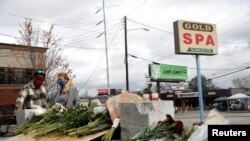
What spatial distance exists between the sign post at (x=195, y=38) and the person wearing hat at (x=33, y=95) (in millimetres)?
5905

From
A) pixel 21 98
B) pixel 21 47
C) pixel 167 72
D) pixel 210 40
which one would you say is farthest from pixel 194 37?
pixel 167 72

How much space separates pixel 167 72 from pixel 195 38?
5660 cm

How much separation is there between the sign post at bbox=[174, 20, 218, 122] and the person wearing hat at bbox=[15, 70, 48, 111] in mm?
5905

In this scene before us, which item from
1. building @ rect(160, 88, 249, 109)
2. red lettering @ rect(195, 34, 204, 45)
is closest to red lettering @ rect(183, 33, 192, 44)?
red lettering @ rect(195, 34, 204, 45)

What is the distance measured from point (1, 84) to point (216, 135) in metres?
32.1

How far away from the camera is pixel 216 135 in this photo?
3617mm

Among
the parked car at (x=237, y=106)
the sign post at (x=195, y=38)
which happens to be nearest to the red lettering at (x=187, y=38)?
the sign post at (x=195, y=38)

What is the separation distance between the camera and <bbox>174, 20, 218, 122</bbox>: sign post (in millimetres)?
12781

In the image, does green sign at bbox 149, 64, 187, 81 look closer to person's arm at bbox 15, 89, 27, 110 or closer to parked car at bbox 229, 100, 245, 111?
parked car at bbox 229, 100, 245, 111

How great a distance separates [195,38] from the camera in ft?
43.0

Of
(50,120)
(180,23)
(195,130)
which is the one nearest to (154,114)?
(195,130)

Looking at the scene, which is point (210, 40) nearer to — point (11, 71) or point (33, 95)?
point (33, 95)

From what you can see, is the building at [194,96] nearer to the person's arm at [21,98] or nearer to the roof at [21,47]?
the roof at [21,47]

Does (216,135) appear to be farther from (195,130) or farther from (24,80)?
(24,80)
